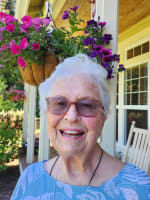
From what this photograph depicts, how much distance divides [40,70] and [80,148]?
814 mm

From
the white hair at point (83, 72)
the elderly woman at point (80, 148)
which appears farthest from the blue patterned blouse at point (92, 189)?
the white hair at point (83, 72)

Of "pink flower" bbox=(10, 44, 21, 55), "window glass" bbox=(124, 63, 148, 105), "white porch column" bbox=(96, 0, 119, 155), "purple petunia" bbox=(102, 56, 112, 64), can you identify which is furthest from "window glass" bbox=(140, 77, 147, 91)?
"pink flower" bbox=(10, 44, 21, 55)

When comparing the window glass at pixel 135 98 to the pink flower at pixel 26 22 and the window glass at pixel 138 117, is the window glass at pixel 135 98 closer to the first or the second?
the window glass at pixel 138 117

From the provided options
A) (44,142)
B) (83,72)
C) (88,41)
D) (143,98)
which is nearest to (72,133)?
(83,72)

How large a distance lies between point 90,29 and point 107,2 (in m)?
0.31

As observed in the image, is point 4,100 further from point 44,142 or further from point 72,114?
point 72,114

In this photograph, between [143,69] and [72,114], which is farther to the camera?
[143,69]

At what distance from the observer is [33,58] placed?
1295 millimetres

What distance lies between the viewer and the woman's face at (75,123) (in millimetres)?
778

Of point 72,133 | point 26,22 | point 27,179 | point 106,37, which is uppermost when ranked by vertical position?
point 26,22

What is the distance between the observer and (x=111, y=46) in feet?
4.44

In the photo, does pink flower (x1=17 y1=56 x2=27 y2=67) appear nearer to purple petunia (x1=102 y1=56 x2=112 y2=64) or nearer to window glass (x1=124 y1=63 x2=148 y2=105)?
purple petunia (x1=102 y1=56 x2=112 y2=64)

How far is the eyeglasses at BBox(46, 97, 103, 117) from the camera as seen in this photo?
0.79 m

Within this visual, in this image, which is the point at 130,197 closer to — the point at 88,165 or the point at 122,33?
the point at 88,165
